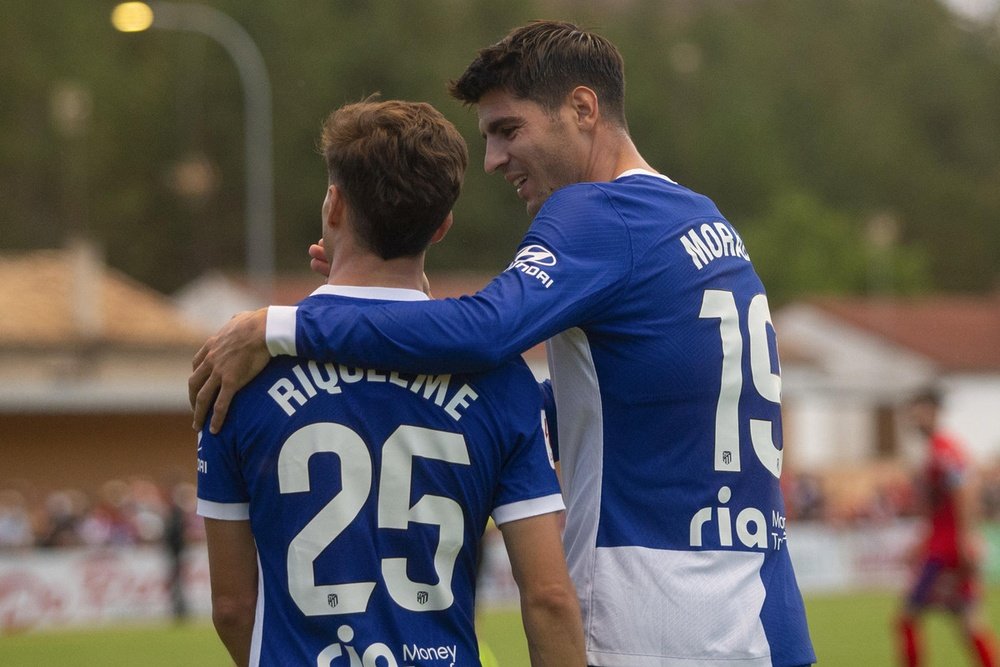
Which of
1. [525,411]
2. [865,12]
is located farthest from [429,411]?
[865,12]

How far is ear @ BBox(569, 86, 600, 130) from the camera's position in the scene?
12.2ft

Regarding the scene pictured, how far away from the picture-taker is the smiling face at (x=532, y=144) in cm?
371

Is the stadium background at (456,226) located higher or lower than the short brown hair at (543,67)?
higher

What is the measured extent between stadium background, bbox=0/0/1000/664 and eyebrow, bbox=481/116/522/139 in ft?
49.3

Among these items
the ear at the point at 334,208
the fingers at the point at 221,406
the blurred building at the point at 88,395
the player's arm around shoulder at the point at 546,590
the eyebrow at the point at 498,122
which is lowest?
the player's arm around shoulder at the point at 546,590

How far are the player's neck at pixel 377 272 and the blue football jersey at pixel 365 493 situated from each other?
2.2 inches

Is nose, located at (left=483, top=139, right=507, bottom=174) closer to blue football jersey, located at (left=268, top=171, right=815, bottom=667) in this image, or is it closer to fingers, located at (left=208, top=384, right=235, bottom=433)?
blue football jersey, located at (left=268, top=171, right=815, bottom=667)

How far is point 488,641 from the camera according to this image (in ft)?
56.1

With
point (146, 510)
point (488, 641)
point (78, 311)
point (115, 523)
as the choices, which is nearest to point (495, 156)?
point (488, 641)

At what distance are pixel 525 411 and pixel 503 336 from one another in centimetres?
17

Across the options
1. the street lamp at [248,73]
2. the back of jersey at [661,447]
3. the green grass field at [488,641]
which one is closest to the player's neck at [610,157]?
the back of jersey at [661,447]

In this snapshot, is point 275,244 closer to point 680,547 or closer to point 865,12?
point 865,12

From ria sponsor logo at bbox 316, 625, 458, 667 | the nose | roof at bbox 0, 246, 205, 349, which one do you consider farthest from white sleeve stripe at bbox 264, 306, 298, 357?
roof at bbox 0, 246, 205, 349

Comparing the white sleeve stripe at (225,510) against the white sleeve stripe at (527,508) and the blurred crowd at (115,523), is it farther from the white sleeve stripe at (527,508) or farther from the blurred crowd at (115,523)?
the blurred crowd at (115,523)
